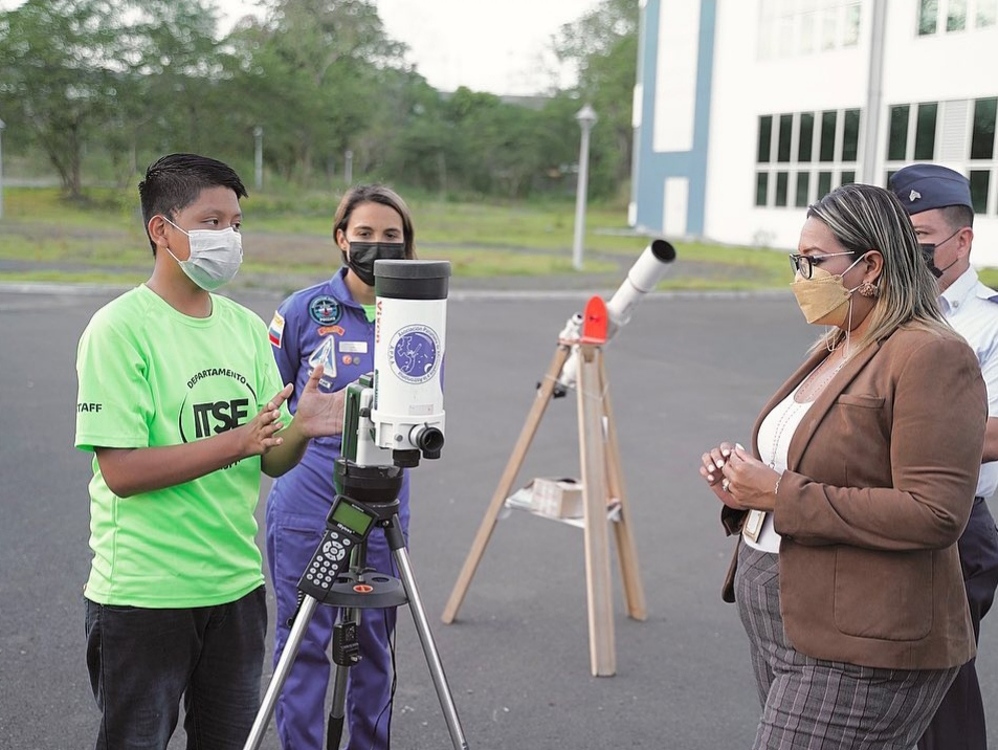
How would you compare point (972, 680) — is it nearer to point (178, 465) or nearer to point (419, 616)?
point (419, 616)

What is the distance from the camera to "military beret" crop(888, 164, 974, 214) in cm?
321

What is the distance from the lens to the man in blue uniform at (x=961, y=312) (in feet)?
10.3

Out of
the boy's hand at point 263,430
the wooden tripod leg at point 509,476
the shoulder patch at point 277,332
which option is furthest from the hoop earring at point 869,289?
the wooden tripod leg at point 509,476

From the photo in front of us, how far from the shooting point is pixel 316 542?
355cm

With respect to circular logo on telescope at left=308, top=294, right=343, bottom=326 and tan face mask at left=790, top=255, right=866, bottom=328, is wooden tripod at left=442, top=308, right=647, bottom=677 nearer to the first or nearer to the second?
circular logo on telescope at left=308, top=294, right=343, bottom=326

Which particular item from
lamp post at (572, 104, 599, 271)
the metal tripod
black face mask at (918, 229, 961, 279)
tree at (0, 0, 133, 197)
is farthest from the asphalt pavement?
tree at (0, 0, 133, 197)

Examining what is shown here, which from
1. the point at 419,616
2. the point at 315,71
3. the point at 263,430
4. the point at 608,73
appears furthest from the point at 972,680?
the point at 608,73

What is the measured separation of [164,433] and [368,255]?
1.22m

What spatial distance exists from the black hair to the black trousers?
7.83 feet

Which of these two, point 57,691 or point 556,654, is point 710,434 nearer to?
point 556,654

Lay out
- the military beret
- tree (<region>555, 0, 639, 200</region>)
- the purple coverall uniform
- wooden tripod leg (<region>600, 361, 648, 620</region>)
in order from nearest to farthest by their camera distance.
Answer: the military beret
the purple coverall uniform
wooden tripod leg (<region>600, 361, 648, 620</region>)
tree (<region>555, 0, 639, 200</region>)

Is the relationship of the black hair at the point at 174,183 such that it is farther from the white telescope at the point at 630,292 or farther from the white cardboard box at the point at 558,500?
the white cardboard box at the point at 558,500

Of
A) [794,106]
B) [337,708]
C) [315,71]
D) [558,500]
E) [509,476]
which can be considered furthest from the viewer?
[315,71]

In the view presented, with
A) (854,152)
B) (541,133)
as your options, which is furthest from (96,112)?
(541,133)
